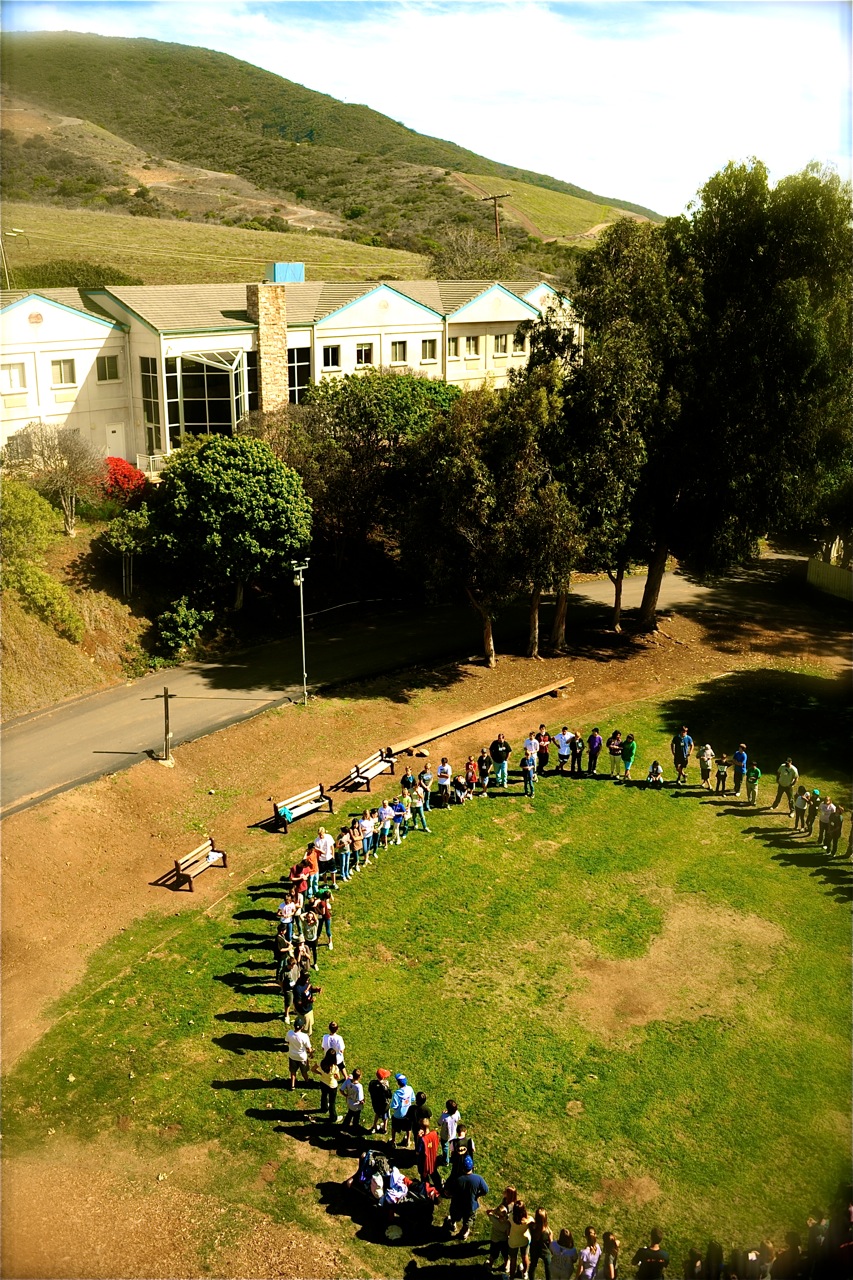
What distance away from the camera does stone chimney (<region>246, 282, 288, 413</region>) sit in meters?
50.6

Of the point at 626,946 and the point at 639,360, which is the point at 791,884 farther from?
the point at 639,360

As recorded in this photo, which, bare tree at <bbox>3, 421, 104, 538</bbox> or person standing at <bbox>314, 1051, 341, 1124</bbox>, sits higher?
bare tree at <bbox>3, 421, 104, 538</bbox>

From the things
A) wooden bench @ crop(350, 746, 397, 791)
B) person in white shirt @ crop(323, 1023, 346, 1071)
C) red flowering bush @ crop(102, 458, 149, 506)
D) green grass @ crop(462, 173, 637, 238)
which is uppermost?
green grass @ crop(462, 173, 637, 238)

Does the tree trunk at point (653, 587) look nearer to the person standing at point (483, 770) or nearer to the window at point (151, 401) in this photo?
the person standing at point (483, 770)

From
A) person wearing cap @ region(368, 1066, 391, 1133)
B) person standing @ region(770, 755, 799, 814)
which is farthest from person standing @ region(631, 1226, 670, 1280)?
person standing @ region(770, 755, 799, 814)

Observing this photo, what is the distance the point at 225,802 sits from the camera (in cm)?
3056

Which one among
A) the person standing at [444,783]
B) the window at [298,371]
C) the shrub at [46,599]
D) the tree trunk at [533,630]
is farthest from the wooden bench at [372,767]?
the window at [298,371]

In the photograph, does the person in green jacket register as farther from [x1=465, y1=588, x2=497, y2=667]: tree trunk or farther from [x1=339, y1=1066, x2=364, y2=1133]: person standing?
[x1=339, y1=1066, x2=364, y2=1133]: person standing

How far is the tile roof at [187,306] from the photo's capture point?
48438 millimetres

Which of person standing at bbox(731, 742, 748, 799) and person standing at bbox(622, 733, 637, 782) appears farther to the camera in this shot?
person standing at bbox(622, 733, 637, 782)

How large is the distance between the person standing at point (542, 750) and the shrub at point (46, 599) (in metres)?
16.4

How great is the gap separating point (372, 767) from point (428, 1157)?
604 inches

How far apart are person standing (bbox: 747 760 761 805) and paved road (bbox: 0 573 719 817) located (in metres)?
13.1

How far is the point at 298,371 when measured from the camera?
5391cm
